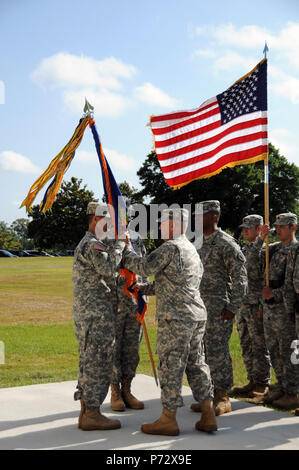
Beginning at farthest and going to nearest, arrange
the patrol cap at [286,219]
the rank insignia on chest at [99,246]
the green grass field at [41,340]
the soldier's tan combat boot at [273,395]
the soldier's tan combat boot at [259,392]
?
the green grass field at [41,340] → the soldier's tan combat boot at [259,392] → the soldier's tan combat boot at [273,395] → the patrol cap at [286,219] → the rank insignia on chest at [99,246]

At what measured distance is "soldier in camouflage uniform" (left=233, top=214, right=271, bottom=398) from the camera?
21.4 ft

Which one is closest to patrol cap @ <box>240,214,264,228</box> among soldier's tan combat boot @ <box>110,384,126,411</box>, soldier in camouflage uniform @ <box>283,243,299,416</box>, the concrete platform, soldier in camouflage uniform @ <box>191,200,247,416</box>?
soldier in camouflage uniform @ <box>283,243,299,416</box>

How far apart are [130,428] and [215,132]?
3.72 m

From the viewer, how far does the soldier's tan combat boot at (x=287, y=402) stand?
589 cm

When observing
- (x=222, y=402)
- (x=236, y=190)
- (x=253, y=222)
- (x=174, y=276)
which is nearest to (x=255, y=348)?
(x=222, y=402)

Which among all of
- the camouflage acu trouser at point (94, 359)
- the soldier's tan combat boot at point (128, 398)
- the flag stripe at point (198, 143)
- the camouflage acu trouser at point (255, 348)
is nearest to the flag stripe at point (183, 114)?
the flag stripe at point (198, 143)

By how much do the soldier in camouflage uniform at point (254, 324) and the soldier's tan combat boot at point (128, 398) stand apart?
151 centimetres

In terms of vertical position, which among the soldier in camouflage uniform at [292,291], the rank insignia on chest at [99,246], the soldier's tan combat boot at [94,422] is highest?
the rank insignia on chest at [99,246]

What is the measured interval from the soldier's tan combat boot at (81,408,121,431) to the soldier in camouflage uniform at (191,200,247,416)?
3.82ft

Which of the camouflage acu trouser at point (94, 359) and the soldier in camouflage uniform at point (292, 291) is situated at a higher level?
the soldier in camouflage uniform at point (292, 291)

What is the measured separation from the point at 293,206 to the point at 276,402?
39.2 m

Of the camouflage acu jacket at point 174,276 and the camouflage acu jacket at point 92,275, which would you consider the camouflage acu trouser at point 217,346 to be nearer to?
the camouflage acu jacket at point 174,276
